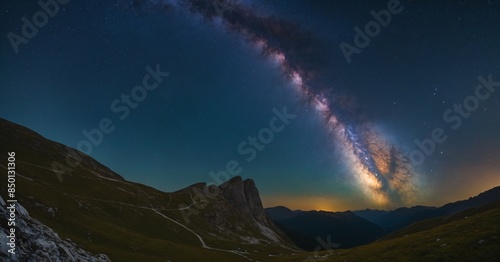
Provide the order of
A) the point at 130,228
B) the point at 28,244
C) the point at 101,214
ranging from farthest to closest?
the point at 130,228 → the point at 101,214 → the point at 28,244

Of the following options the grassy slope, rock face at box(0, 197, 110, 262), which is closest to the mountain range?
rock face at box(0, 197, 110, 262)

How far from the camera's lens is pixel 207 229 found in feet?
470

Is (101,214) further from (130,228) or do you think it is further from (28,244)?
(28,244)

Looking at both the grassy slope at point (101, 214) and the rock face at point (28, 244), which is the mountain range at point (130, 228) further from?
the grassy slope at point (101, 214)

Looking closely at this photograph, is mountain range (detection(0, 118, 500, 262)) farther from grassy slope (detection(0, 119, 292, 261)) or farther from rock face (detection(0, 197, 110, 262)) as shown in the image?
grassy slope (detection(0, 119, 292, 261))

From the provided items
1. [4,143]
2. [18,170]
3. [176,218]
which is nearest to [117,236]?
[18,170]

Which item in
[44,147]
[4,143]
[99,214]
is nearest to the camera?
[99,214]

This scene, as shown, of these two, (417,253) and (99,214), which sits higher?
(99,214)

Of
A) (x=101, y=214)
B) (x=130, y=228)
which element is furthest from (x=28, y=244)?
(x=130, y=228)

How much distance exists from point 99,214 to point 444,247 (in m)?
87.3

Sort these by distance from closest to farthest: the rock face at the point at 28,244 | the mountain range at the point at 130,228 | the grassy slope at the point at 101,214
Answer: the rock face at the point at 28,244 → the mountain range at the point at 130,228 → the grassy slope at the point at 101,214

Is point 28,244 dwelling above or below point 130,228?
below

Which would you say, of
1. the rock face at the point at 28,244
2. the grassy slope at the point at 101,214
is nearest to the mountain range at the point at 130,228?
the rock face at the point at 28,244

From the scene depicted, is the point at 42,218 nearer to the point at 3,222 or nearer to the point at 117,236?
the point at 117,236
